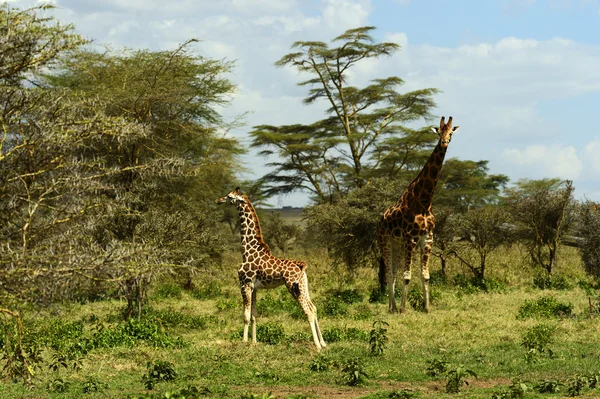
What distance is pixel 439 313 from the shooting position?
1642 centimetres

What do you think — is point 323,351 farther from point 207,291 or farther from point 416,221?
point 207,291

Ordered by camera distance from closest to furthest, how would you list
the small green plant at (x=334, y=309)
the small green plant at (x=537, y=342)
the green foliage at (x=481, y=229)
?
the small green plant at (x=537, y=342), the small green plant at (x=334, y=309), the green foliage at (x=481, y=229)

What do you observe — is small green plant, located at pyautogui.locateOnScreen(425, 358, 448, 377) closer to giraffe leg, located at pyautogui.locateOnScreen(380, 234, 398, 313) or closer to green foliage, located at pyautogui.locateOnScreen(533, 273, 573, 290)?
giraffe leg, located at pyautogui.locateOnScreen(380, 234, 398, 313)

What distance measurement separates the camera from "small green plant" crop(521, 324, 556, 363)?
11004 millimetres

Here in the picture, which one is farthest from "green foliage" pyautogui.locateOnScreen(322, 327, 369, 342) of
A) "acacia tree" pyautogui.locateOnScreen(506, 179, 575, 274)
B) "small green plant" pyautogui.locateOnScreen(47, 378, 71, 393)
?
"acacia tree" pyautogui.locateOnScreen(506, 179, 575, 274)

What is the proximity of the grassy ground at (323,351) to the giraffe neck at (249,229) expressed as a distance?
1.49 metres

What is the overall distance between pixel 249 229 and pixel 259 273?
3.13 feet

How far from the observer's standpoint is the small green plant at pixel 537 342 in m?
11.0

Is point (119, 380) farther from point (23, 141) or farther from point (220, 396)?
point (23, 141)

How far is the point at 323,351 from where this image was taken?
11.9 metres

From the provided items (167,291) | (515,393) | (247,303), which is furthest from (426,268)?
(515,393)

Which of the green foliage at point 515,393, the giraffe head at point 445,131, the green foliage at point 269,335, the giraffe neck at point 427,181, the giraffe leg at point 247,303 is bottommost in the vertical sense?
the green foliage at point 269,335

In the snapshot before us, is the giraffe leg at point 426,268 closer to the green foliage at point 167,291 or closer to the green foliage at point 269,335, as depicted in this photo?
the green foliage at point 269,335

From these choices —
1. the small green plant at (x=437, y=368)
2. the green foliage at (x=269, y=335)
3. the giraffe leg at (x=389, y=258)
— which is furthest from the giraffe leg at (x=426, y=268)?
the small green plant at (x=437, y=368)
